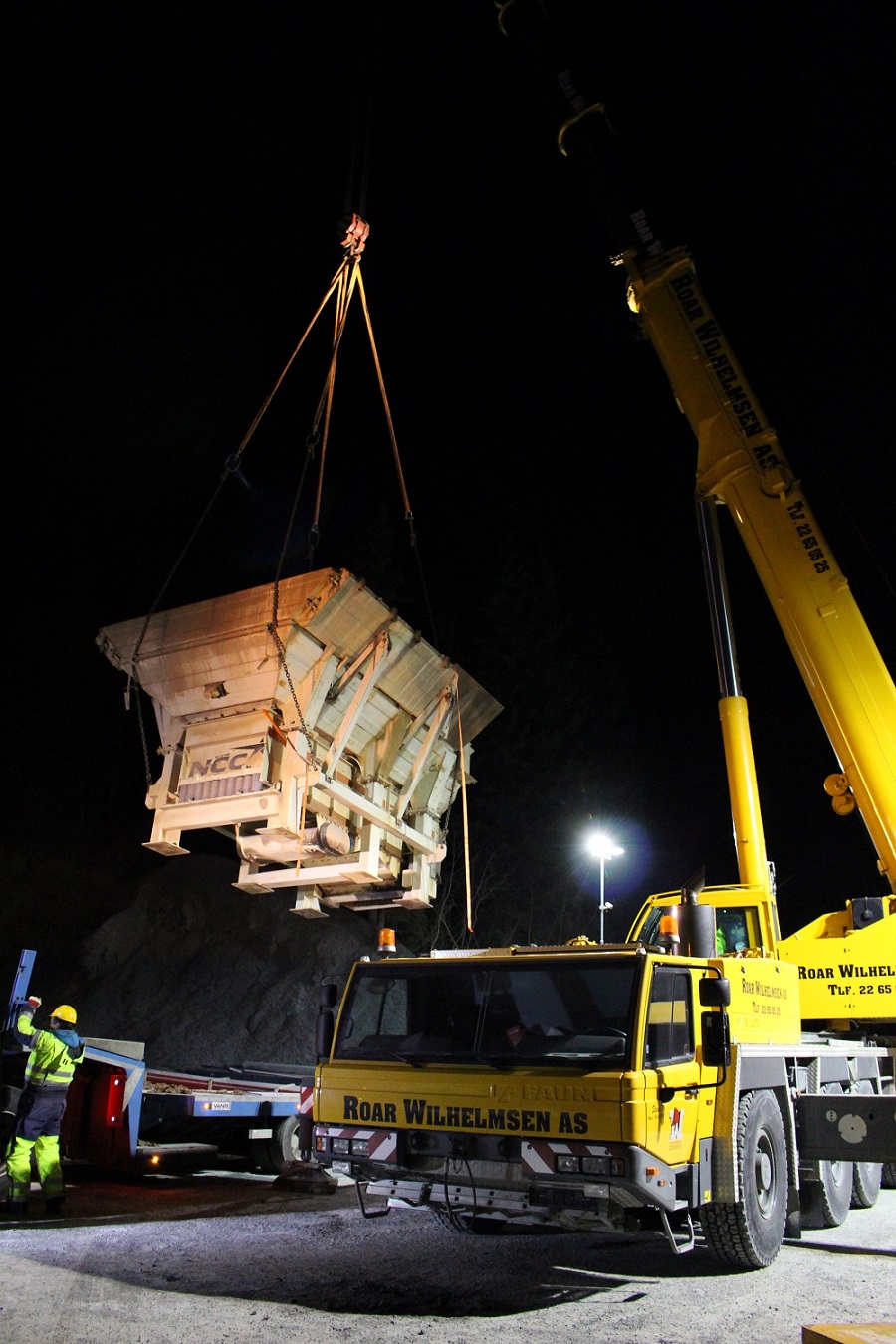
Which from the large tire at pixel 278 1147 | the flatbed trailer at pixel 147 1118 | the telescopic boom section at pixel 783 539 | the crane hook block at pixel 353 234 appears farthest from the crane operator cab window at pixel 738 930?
the crane hook block at pixel 353 234

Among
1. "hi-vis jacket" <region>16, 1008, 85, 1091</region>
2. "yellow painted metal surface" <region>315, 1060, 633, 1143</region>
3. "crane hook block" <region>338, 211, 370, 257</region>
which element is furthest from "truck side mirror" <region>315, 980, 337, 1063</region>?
"crane hook block" <region>338, 211, 370, 257</region>

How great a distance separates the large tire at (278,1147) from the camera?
389 inches

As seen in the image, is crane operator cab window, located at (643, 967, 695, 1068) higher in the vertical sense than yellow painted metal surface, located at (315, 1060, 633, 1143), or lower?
higher

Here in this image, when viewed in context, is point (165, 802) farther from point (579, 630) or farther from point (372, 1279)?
point (579, 630)

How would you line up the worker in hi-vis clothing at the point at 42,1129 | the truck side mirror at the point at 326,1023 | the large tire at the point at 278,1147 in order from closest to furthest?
the truck side mirror at the point at 326,1023 < the worker in hi-vis clothing at the point at 42,1129 < the large tire at the point at 278,1147

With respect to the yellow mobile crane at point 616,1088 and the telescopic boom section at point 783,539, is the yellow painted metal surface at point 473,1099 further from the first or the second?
the telescopic boom section at point 783,539

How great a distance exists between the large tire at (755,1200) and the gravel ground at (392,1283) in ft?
0.57

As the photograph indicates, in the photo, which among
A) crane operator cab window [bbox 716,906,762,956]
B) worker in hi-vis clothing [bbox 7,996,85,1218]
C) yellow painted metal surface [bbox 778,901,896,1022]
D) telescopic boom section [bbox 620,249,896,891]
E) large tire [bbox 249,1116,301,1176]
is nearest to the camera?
worker in hi-vis clothing [bbox 7,996,85,1218]

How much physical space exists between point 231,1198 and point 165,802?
3.43 m

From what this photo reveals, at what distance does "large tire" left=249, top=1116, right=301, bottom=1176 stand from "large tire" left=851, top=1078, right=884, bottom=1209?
16.5ft

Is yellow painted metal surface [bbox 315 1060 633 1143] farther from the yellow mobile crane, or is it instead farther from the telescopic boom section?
the telescopic boom section

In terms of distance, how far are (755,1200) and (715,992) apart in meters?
1.43

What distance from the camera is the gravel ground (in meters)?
4.70

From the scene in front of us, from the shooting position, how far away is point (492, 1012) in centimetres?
577
